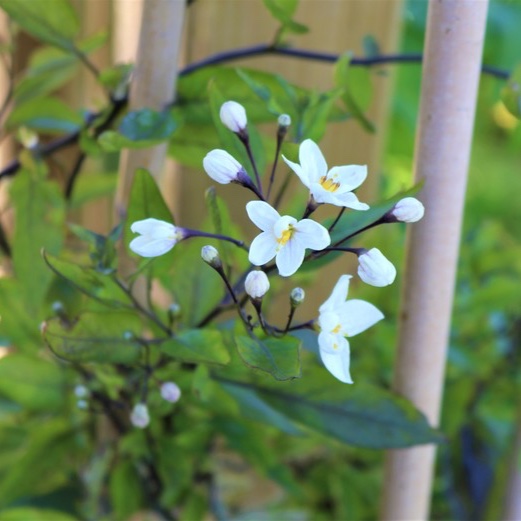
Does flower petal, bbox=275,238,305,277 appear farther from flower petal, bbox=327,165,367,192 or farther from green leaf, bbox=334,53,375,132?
green leaf, bbox=334,53,375,132

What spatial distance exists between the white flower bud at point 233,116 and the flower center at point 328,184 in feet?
0.14

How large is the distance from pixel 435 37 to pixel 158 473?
0.93ft

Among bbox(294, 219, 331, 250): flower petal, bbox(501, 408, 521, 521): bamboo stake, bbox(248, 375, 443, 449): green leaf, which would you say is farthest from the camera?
bbox(501, 408, 521, 521): bamboo stake

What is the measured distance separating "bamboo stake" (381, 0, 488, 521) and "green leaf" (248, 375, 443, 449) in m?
0.02

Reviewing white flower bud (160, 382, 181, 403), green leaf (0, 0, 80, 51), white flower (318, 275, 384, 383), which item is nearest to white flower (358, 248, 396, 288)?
white flower (318, 275, 384, 383)

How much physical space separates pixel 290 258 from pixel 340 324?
0.06m

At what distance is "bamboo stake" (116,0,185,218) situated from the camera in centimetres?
34

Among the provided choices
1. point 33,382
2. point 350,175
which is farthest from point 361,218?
point 33,382

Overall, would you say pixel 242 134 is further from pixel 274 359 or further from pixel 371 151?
pixel 371 151

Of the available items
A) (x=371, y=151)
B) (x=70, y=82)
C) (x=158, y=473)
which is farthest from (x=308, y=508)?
(x=70, y=82)

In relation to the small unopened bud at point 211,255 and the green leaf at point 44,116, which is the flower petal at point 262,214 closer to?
the small unopened bud at point 211,255

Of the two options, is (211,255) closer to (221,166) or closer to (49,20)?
(221,166)

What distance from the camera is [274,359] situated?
0.28m

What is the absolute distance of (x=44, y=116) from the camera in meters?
0.48
